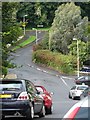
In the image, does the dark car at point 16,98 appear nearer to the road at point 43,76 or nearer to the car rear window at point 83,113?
the car rear window at point 83,113

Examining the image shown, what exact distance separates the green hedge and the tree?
5.64ft

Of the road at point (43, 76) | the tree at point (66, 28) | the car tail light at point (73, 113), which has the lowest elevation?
the road at point (43, 76)

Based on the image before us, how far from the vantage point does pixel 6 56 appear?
22.7 metres

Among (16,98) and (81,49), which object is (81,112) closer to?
(16,98)

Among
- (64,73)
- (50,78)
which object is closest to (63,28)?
(64,73)

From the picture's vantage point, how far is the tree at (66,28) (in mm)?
79875

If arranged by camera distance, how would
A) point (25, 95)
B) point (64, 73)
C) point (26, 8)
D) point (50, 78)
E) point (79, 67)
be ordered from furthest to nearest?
point (26, 8)
point (79, 67)
point (64, 73)
point (50, 78)
point (25, 95)

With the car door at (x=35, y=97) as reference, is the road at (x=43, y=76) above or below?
below

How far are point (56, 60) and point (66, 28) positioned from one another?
5.73m

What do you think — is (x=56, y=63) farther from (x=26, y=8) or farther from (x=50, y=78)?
(x=26, y=8)

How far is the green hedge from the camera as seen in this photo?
74.4 m

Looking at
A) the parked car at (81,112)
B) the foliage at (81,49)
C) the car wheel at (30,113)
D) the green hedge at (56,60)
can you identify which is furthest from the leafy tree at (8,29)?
the foliage at (81,49)

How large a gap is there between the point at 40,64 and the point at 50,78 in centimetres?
1626

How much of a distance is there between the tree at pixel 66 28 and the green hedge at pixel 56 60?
67.6 inches
